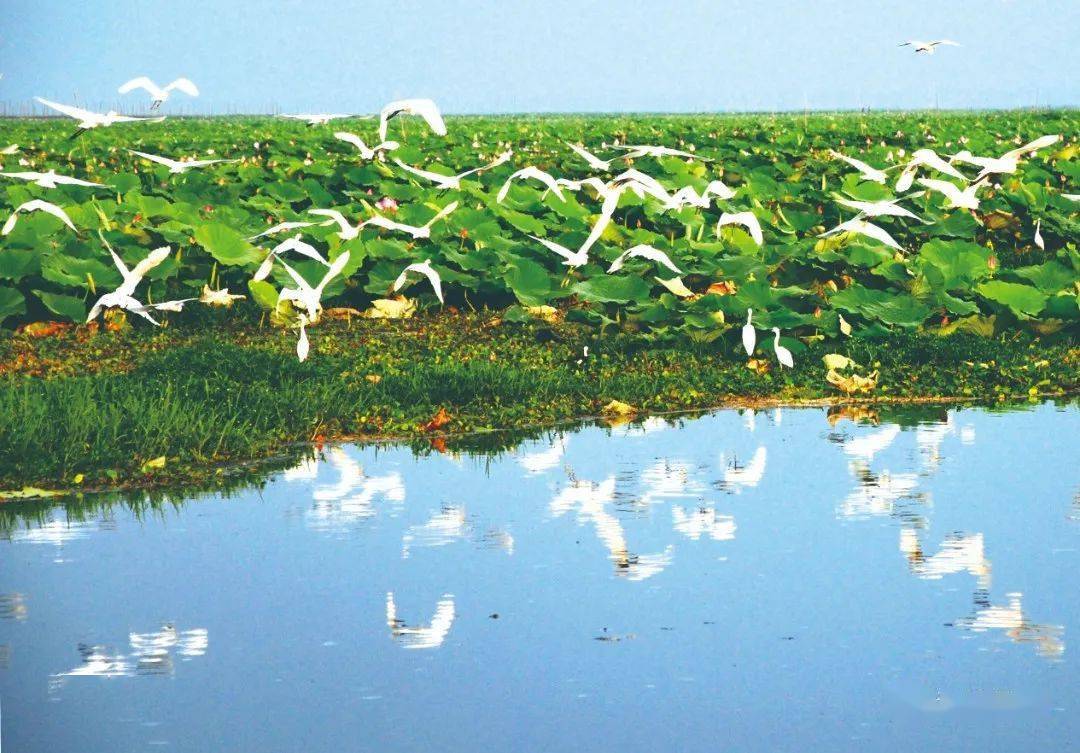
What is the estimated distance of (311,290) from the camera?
436 inches

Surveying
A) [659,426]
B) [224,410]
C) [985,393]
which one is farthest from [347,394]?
[985,393]

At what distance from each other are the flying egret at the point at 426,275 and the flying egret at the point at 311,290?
0.43m

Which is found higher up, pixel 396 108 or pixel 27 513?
pixel 396 108

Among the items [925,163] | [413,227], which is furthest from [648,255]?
[925,163]

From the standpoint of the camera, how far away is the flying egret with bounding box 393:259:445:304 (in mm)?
11945

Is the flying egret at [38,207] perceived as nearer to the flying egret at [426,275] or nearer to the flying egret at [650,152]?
the flying egret at [426,275]

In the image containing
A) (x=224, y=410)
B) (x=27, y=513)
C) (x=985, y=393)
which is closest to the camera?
(x=27, y=513)

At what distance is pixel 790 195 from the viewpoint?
16.0 meters

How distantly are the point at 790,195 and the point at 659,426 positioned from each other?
7.80 metres

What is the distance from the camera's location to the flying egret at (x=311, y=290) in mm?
10785

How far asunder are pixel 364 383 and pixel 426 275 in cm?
337

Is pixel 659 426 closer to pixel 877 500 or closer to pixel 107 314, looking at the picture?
pixel 877 500

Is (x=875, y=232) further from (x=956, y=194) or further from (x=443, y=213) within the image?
(x=443, y=213)

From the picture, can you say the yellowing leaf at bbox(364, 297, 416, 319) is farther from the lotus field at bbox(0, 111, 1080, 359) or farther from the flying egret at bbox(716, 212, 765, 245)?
the flying egret at bbox(716, 212, 765, 245)
